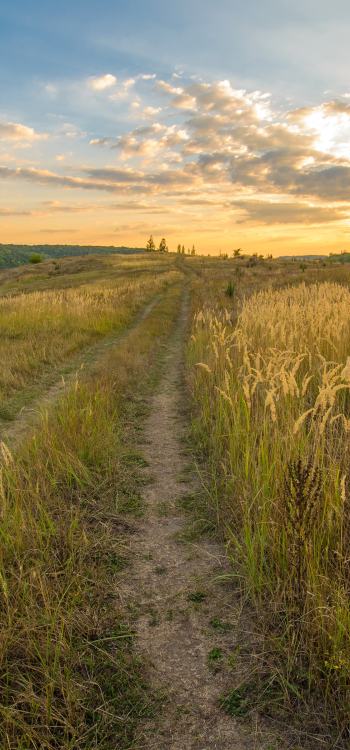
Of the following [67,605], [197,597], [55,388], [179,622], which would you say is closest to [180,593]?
[197,597]

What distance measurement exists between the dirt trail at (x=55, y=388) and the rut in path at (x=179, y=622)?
1.66 meters

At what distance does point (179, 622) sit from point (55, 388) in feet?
23.6

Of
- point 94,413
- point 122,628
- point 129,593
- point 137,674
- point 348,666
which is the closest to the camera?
point 348,666

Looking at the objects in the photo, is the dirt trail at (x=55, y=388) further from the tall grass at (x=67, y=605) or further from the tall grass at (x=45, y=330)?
the tall grass at (x=67, y=605)

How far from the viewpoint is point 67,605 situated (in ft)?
9.07

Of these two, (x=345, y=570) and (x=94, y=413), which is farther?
(x=94, y=413)

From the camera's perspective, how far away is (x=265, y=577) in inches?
115

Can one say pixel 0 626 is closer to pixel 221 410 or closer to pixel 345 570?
pixel 345 570

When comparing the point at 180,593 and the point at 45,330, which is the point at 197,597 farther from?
the point at 45,330

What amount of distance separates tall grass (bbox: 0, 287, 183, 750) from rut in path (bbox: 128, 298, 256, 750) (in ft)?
0.42

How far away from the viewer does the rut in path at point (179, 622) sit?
2.27m

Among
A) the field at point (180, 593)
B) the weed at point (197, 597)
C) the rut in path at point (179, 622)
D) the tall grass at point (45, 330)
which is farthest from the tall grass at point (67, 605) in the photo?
the tall grass at point (45, 330)

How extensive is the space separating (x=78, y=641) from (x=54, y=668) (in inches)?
15.4

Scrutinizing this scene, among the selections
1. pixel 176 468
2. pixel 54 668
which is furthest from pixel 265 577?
pixel 176 468
